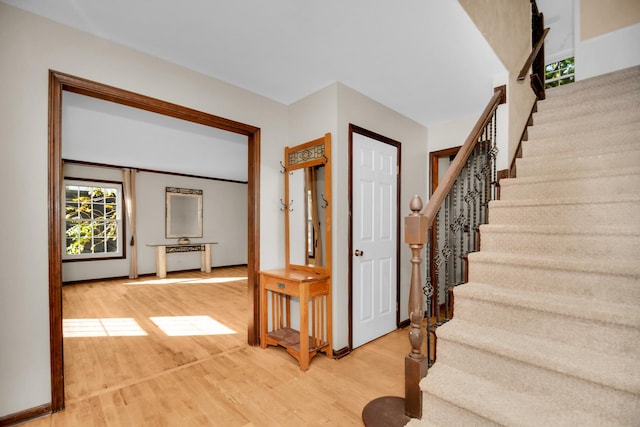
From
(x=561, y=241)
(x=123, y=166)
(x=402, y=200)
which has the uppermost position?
(x=123, y=166)

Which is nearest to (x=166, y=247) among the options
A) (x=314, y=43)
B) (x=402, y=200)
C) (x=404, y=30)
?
(x=402, y=200)

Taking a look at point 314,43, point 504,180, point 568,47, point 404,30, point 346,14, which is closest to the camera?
point 346,14

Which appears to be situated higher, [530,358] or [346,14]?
[346,14]

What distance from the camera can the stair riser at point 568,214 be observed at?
1763mm

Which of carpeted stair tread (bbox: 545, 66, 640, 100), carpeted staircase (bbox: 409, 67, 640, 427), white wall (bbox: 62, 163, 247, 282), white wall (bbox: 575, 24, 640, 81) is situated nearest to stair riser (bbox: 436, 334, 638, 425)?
carpeted staircase (bbox: 409, 67, 640, 427)

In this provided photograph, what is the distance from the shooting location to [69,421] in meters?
1.86

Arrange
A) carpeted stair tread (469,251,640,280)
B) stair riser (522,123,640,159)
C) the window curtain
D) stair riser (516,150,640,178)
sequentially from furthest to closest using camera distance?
1. the window curtain
2. stair riser (522,123,640,159)
3. stair riser (516,150,640,178)
4. carpeted stair tread (469,251,640,280)

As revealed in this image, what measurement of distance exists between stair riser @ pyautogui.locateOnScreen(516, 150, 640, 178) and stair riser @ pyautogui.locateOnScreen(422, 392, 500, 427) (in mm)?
1981

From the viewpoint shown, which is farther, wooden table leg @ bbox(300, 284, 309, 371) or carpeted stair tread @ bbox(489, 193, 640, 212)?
wooden table leg @ bbox(300, 284, 309, 371)

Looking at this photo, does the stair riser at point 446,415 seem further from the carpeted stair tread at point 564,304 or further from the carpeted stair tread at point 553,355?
the carpeted stair tread at point 564,304

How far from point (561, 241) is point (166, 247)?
7.48 metres

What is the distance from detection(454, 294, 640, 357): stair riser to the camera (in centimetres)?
133

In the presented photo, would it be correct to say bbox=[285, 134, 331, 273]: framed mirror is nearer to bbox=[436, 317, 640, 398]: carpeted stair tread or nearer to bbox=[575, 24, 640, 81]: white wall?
bbox=[436, 317, 640, 398]: carpeted stair tread

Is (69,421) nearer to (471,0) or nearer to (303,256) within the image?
(303,256)
